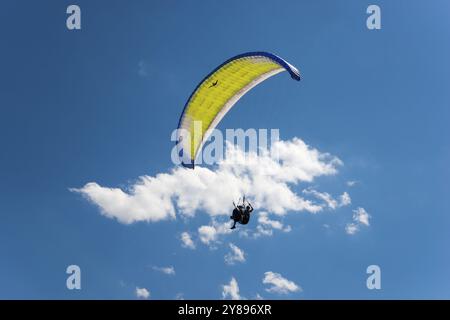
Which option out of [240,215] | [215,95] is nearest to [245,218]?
[240,215]

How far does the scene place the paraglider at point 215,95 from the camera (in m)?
26.4

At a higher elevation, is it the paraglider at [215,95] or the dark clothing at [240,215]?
the paraglider at [215,95]

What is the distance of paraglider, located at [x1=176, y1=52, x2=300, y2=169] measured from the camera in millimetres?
26422

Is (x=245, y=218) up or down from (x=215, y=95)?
down

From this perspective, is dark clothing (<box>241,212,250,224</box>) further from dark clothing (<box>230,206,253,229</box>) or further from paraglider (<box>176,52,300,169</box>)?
paraglider (<box>176,52,300,169</box>)

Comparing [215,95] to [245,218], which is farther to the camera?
[215,95]

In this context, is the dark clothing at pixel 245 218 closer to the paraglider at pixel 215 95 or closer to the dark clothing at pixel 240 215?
the dark clothing at pixel 240 215

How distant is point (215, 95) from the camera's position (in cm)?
2828

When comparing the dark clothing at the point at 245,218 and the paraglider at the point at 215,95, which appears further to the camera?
the dark clothing at the point at 245,218

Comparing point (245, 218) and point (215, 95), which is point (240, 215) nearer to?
point (245, 218)

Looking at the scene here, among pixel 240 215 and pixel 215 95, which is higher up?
pixel 215 95
